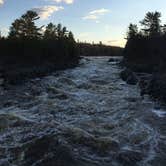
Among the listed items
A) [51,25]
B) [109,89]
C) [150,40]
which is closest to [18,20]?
[51,25]

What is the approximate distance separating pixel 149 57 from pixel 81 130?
121 feet

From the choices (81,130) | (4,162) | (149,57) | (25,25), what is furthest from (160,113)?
(25,25)

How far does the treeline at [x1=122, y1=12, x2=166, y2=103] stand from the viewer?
22.3 meters

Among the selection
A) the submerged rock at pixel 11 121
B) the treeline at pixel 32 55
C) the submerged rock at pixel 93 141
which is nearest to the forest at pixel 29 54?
the treeline at pixel 32 55

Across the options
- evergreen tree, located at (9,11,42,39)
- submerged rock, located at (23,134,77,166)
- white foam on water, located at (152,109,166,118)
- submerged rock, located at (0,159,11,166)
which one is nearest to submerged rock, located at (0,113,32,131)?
submerged rock, located at (23,134,77,166)

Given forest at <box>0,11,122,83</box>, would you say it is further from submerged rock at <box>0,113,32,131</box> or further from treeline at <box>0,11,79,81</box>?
submerged rock at <box>0,113,32,131</box>

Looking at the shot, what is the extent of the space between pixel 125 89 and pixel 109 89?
1.19 meters

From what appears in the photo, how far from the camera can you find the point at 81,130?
13.2 metres

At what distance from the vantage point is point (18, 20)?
223 ft

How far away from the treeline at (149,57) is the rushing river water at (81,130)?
1.66 m

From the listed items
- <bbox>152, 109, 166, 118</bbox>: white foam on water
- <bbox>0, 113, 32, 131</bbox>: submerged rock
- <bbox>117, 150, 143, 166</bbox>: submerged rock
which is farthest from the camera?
<bbox>152, 109, 166, 118</bbox>: white foam on water

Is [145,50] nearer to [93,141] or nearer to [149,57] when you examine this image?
[149,57]

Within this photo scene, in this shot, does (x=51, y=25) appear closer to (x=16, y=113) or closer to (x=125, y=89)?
(x=125, y=89)

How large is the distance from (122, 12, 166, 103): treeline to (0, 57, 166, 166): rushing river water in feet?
5.45
